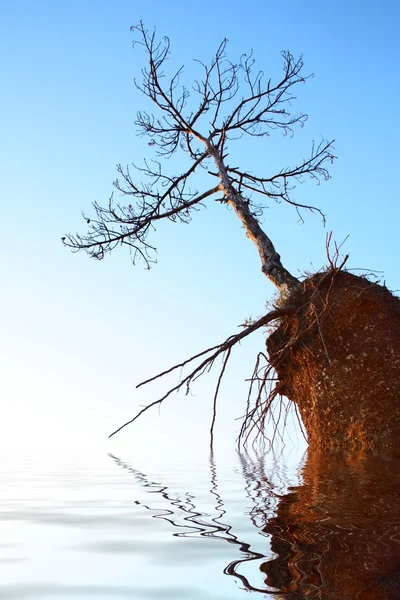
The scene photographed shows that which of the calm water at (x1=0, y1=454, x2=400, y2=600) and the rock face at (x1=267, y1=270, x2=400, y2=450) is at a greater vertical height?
the rock face at (x1=267, y1=270, x2=400, y2=450)

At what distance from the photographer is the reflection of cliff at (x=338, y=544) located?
3.57 ft

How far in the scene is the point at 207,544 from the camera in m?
1.54

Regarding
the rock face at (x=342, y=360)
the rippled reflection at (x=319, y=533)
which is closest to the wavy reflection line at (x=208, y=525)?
the rippled reflection at (x=319, y=533)

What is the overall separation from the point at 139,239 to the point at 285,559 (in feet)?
24.9

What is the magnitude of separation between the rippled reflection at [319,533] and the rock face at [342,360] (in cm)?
280

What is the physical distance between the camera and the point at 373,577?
115cm

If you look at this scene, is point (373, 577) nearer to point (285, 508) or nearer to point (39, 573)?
point (39, 573)

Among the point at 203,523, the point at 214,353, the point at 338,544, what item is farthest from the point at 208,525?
the point at 214,353

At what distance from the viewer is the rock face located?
5.96 meters

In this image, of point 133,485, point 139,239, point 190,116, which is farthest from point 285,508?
point 190,116

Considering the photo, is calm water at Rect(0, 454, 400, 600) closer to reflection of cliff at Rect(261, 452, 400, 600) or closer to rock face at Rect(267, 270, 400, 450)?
reflection of cliff at Rect(261, 452, 400, 600)

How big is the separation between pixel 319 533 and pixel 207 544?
1.05 feet

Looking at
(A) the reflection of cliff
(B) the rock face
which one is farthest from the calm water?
(B) the rock face

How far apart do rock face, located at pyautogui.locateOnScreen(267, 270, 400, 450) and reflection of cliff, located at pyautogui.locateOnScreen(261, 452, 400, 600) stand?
3216 mm
